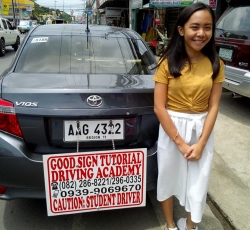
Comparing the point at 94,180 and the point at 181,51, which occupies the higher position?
the point at 181,51

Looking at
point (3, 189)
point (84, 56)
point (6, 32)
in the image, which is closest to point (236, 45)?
point (84, 56)

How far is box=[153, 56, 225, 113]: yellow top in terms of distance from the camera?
5.72 feet

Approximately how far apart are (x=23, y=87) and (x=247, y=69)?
3.64 meters

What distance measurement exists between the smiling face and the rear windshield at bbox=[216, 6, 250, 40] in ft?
10.1

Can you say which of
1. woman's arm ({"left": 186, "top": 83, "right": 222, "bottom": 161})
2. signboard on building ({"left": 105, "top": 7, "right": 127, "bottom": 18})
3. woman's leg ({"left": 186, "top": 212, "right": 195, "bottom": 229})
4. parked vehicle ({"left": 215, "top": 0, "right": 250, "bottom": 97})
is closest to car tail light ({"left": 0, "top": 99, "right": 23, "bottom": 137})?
woman's arm ({"left": 186, "top": 83, "right": 222, "bottom": 161})

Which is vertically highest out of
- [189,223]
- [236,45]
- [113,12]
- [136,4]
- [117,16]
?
[136,4]

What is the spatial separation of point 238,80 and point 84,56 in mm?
2876

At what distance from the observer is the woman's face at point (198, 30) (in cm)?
167

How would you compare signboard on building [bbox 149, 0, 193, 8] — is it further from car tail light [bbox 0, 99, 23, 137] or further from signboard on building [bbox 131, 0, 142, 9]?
car tail light [bbox 0, 99, 23, 137]

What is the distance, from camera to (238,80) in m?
4.50

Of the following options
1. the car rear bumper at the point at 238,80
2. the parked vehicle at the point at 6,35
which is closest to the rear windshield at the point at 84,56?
the car rear bumper at the point at 238,80

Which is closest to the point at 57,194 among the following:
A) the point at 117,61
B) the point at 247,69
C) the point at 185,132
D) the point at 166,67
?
the point at 185,132

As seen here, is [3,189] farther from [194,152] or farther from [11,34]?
[11,34]

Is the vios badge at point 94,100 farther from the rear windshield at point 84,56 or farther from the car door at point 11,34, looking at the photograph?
the car door at point 11,34
